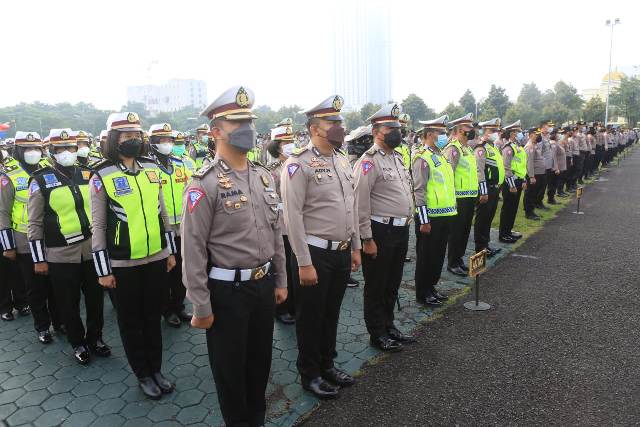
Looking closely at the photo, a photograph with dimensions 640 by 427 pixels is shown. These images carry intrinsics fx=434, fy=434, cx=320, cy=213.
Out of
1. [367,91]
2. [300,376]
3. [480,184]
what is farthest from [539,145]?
[367,91]

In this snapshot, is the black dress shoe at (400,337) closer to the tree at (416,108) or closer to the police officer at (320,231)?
the police officer at (320,231)

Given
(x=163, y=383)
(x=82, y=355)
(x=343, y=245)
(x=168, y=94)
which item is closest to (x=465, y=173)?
(x=343, y=245)

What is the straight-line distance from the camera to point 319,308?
132 inches

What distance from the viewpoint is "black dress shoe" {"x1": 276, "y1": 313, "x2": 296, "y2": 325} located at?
4.78m

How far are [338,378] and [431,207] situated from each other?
240 cm

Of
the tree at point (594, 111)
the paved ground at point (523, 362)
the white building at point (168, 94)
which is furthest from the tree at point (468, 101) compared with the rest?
the white building at point (168, 94)

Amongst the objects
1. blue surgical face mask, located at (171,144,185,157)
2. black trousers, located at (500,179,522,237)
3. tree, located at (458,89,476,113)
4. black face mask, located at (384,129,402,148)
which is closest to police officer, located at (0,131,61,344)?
blue surgical face mask, located at (171,144,185,157)

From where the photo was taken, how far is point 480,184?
6.86 m

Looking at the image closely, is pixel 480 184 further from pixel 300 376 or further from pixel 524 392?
pixel 300 376

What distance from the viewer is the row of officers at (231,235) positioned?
243cm

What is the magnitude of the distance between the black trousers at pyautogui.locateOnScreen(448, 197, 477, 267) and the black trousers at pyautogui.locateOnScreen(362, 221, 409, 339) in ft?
7.93

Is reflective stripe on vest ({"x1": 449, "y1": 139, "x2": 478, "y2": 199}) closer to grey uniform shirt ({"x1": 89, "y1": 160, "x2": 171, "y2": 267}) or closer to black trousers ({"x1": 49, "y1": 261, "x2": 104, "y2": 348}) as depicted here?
grey uniform shirt ({"x1": 89, "y1": 160, "x2": 171, "y2": 267})

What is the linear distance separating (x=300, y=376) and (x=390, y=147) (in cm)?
219

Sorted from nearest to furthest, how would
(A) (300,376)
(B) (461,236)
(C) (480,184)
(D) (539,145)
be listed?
(A) (300,376)
(B) (461,236)
(C) (480,184)
(D) (539,145)
